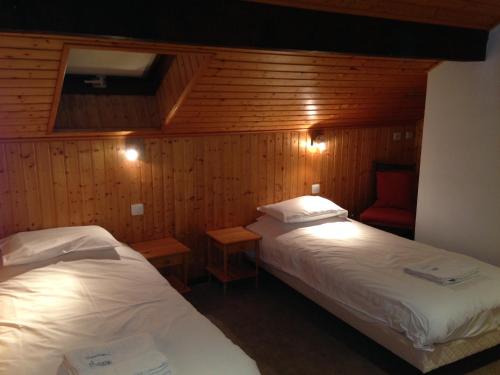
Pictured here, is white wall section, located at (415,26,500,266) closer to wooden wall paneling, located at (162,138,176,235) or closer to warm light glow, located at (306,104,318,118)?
warm light glow, located at (306,104,318,118)

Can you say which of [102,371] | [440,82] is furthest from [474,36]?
[102,371]

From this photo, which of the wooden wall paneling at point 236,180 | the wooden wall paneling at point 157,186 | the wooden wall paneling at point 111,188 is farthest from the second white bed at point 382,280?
the wooden wall paneling at point 111,188

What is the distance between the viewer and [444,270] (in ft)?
8.91

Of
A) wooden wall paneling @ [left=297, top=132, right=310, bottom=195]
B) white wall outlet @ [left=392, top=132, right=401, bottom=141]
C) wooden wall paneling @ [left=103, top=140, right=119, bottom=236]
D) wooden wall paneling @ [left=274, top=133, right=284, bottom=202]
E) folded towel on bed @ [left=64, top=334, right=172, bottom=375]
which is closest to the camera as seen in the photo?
folded towel on bed @ [left=64, top=334, right=172, bottom=375]

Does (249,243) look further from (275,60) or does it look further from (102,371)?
(102,371)

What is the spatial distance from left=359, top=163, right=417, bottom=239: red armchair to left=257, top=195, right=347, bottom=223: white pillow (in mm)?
585

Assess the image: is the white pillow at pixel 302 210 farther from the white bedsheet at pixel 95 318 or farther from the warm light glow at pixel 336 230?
the white bedsheet at pixel 95 318

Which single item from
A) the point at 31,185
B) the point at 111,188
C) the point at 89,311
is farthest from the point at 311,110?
the point at 89,311

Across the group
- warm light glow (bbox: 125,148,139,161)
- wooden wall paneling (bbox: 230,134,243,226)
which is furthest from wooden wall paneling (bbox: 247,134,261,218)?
warm light glow (bbox: 125,148,139,161)

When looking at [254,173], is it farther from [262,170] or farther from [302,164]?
[302,164]

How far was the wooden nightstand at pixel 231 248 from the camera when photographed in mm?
3586

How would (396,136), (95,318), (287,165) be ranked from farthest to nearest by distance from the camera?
1. (396,136)
2. (287,165)
3. (95,318)

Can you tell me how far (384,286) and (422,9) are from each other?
5.57ft

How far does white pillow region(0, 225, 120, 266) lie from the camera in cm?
264
